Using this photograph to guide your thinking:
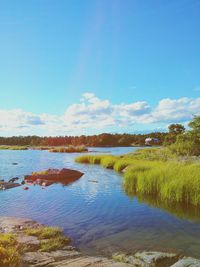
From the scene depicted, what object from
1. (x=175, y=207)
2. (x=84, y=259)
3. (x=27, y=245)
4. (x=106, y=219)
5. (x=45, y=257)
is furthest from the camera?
(x=175, y=207)

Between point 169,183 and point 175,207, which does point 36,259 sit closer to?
point 175,207

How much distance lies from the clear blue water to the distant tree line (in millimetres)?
91811

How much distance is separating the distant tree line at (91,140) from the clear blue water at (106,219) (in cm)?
9181

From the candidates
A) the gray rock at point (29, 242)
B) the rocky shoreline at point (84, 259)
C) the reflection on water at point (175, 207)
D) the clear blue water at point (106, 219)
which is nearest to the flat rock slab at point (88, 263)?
the rocky shoreline at point (84, 259)

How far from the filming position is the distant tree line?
13225 centimetres

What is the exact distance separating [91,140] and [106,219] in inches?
5039

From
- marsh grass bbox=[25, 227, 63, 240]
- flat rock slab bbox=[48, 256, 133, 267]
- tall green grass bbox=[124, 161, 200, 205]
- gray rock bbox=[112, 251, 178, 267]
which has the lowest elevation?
gray rock bbox=[112, 251, 178, 267]

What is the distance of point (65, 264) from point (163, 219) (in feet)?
22.9

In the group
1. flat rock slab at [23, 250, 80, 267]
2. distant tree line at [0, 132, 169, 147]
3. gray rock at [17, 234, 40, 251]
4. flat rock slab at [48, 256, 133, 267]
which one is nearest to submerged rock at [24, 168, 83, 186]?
gray rock at [17, 234, 40, 251]

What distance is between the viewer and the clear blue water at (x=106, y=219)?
10.8 metres

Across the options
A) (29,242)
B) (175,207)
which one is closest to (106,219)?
(175,207)

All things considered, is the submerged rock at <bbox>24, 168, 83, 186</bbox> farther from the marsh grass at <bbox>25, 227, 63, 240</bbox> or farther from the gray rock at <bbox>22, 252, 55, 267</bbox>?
the gray rock at <bbox>22, 252, 55, 267</bbox>

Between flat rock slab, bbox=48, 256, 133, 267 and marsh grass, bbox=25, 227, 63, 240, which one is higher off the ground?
flat rock slab, bbox=48, 256, 133, 267

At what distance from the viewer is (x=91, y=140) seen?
142000 mm
